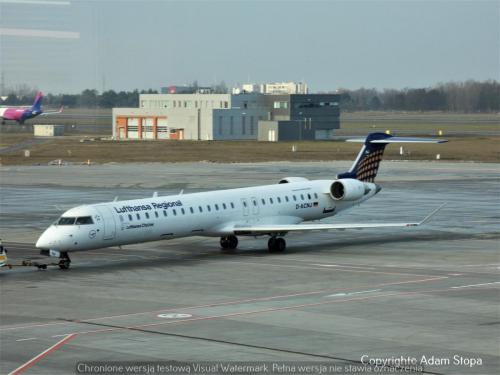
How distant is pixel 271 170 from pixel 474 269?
4955 cm

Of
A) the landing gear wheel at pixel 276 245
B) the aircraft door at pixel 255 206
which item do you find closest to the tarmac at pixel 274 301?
the landing gear wheel at pixel 276 245

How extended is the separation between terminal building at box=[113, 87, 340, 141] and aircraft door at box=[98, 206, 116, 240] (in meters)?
94.0

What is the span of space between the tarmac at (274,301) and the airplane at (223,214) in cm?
99

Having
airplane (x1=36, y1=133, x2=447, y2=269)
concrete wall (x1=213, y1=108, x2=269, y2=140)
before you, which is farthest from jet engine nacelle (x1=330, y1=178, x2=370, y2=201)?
concrete wall (x1=213, y1=108, x2=269, y2=140)

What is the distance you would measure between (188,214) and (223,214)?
181 centimetres

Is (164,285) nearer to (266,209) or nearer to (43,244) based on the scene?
(43,244)

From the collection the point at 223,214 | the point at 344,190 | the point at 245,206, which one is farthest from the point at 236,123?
the point at 223,214

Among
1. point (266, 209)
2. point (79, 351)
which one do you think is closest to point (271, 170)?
point (266, 209)

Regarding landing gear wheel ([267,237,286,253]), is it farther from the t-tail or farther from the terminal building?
the terminal building

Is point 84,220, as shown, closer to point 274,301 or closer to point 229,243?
point 229,243

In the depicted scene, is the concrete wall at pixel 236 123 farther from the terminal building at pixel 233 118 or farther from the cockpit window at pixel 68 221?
the cockpit window at pixel 68 221

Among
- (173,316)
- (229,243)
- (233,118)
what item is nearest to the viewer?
(173,316)

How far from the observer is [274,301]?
28.8m

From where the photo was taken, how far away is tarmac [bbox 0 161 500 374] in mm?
21562
